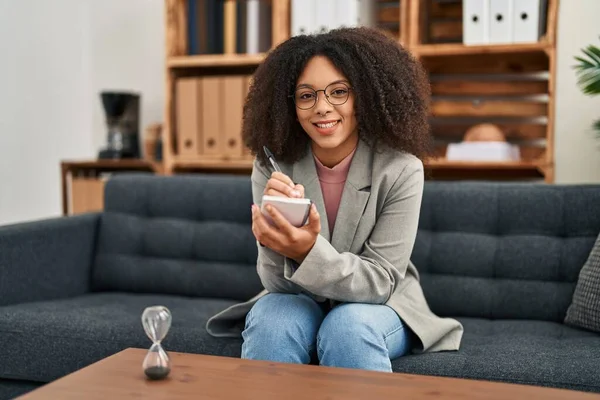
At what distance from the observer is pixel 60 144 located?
11.7 feet

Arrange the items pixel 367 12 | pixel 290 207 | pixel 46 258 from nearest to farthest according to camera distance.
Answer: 1. pixel 290 207
2. pixel 46 258
3. pixel 367 12

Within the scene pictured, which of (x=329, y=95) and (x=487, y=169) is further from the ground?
(x=329, y=95)

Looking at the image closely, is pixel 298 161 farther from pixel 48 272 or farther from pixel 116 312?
pixel 48 272

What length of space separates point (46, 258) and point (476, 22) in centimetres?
167

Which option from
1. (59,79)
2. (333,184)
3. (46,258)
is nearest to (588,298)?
(333,184)

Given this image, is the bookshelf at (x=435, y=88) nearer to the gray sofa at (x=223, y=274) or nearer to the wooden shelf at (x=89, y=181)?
the wooden shelf at (x=89, y=181)

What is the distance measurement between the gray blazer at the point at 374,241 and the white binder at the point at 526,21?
1.11 meters

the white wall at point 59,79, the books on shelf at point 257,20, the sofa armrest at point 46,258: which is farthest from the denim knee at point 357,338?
the white wall at point 59,79

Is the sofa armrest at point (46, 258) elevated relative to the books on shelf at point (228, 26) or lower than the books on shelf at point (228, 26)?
lower

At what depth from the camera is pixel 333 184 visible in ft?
5.49

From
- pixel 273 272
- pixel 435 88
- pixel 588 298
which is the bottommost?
pixel 588 298

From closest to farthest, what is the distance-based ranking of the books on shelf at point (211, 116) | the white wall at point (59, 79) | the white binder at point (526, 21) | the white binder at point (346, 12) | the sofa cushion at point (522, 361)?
1. the sofa cushion at point (522, 361)
2. the white binder at point (526, 21)
3. the white binder at point (346, 12)
4. the books on shelf at point (211, 116)
5. the white wall at point (59, 79)

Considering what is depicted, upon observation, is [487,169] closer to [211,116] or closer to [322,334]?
[211,116]

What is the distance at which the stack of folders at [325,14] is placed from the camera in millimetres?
2678
